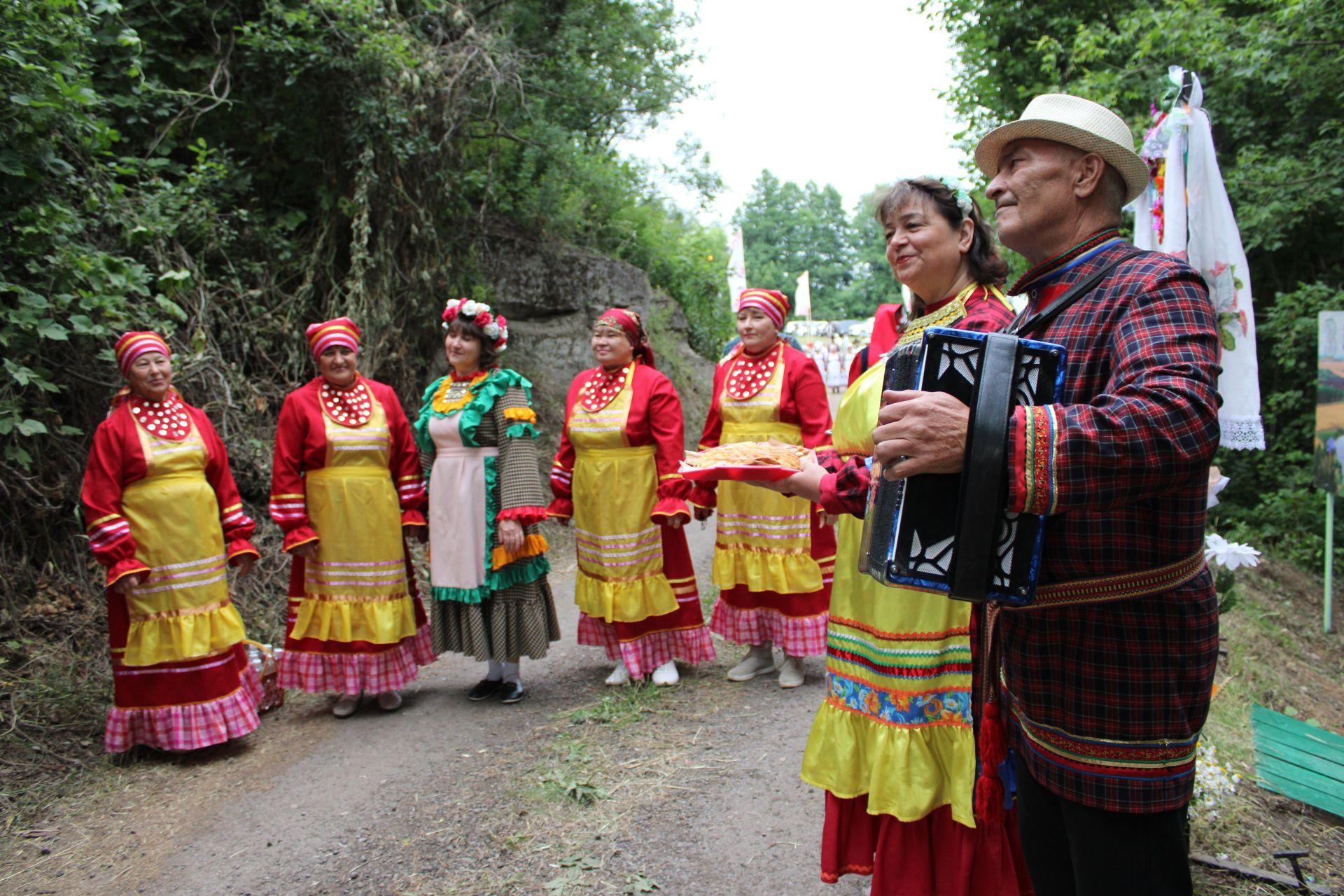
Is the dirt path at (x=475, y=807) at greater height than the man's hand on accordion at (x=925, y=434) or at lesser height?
lesser

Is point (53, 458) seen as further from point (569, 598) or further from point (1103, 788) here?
point (1103, 788)

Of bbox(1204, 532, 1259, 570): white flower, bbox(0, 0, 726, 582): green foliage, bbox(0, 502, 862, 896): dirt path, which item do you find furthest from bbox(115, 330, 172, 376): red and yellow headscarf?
bbox(1204, 532, 1259, 570): white flower

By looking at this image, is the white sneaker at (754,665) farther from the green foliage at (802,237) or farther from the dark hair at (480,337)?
the green foliage at (802,237)

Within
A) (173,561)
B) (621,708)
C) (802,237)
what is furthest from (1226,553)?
(802,237)

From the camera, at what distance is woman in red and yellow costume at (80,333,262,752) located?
408 centimetres

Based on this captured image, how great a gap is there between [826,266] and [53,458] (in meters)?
65.0

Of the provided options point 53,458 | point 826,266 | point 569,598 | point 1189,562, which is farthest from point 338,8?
point 826,266

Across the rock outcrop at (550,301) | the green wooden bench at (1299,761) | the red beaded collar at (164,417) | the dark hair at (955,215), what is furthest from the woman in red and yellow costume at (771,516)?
the rock outcrop at (550,301)

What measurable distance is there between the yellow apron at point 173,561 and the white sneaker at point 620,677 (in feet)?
6.64

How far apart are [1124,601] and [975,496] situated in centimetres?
43

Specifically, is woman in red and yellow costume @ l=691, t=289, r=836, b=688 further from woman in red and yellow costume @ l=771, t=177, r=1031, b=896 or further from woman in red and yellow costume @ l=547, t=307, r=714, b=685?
woman in red and yellow costume @ l=771, t=177, r=1031, b=896

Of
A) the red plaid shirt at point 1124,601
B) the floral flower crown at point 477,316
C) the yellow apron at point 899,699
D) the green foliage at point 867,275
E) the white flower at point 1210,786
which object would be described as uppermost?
the green foliage at point 867,275

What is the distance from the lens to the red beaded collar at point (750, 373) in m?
4.96

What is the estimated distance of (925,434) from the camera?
144 cm
